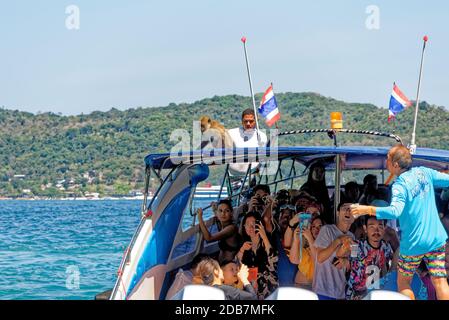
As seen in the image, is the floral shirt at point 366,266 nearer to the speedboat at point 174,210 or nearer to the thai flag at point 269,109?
the speedboat at point 174,210

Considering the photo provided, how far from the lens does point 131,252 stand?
20.2 feet

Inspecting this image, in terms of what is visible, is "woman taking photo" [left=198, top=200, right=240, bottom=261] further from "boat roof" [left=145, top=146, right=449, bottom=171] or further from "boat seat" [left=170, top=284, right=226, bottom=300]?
"boat seat" [left=170, top=284, right=226, bottom=300]

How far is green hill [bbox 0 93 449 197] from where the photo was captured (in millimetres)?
70312

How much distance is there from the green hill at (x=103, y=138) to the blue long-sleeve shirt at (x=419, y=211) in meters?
47.8

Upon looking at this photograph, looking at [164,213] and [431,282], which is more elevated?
[164,213]

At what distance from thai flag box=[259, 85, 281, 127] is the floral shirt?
11.8ft

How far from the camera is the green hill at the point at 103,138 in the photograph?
7031 centimetres

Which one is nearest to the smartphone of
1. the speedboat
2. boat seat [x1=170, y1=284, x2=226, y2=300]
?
the speedboat

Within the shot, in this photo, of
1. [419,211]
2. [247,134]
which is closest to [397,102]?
[247,134]

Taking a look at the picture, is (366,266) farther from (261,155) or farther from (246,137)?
(246,137)
